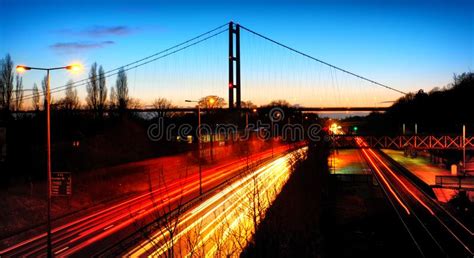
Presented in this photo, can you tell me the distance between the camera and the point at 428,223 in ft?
74.7

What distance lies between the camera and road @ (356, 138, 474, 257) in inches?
723

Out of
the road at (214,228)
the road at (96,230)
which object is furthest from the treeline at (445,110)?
the road at (96,230)

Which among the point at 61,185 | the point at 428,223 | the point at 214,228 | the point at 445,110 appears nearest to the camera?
the point at 214,228

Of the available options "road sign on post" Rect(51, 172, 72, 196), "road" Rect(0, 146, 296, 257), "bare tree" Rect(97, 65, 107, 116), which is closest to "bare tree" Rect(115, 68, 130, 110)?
"bare tree" Rect(97, 65, 107, 116)

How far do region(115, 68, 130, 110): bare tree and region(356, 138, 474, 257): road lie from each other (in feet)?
94.9

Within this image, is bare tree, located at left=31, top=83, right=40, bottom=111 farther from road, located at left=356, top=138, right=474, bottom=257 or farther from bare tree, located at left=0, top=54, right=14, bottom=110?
road, located at left=356, top=138, right=474, bottom=257

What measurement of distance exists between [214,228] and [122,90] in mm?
36287

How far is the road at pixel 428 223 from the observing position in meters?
18.4

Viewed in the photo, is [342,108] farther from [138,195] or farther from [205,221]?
[205,221]

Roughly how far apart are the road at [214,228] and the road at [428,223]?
7076mm

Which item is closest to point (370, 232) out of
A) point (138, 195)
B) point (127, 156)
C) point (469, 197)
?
point (469, 197)

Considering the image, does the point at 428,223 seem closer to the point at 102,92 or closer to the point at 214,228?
the point at 214,228

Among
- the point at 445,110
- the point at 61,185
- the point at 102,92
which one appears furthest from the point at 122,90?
the point at 445,110

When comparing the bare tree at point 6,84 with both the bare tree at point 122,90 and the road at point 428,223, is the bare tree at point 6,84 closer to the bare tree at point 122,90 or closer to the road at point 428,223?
the bare tree at point 122,90
